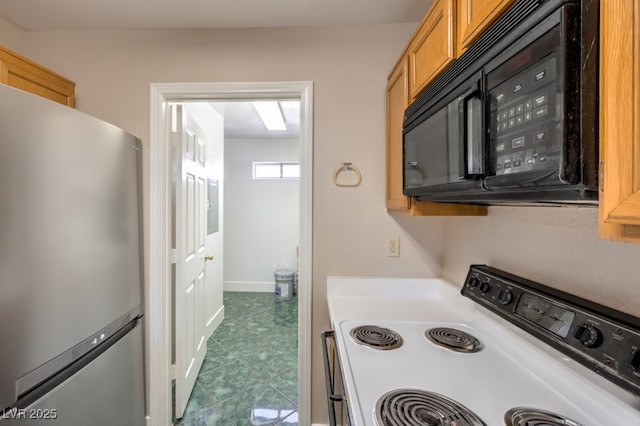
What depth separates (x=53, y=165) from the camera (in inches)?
39.7

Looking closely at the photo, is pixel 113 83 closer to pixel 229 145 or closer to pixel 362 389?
pixel 362 389

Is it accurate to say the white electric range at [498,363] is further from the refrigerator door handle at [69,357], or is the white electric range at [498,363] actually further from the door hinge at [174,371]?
the door hinge at [174,371]

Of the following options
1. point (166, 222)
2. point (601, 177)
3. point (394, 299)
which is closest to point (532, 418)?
point (601, 177)

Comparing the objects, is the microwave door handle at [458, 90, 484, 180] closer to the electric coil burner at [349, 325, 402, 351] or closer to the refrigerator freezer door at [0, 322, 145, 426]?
the electric coil burner at [349, 325, 402, 351]

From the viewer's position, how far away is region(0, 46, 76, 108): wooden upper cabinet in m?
1.22

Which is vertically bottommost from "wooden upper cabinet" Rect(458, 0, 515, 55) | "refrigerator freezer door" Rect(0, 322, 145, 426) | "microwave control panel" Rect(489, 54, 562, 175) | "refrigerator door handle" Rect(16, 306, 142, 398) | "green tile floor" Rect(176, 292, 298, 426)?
"green tile floor" Rect(176, 292, 298, 426)

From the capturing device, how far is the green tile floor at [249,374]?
187cm

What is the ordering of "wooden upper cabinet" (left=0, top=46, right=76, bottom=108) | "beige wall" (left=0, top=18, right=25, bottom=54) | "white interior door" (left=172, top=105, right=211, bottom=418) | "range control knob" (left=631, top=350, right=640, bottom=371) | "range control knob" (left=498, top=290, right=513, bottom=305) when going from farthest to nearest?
"white interior door" (left=172, top=105, right=211, bottom=418), "beige wall" (left=0, top=18, right=25, bottom=54), "wooden upper cabinet" (left=0, top=46, right=76, bottom=108), "range control knob" (left=498, top=290, right=513, bottom=305), "range control knob" (left=631, top=350, right=640, bottom=371)

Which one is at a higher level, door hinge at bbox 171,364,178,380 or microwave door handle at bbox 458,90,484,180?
microwave door handle at bbox 458,90,484,180

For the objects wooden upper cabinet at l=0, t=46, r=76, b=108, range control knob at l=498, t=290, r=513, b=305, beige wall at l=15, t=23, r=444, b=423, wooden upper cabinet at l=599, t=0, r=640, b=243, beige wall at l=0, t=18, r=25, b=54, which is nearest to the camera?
wooden upper cabinet at l=599, t=0, r=640, b=243

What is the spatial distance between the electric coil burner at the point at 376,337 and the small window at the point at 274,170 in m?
3.41

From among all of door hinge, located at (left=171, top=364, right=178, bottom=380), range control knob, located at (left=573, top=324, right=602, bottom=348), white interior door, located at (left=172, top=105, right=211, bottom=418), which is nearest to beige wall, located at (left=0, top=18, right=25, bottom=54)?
white interior door, located at (left=172, top=105, right=211, bottom=418)

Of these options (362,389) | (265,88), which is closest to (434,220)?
(362,389)

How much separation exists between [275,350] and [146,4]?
8.94 feet
